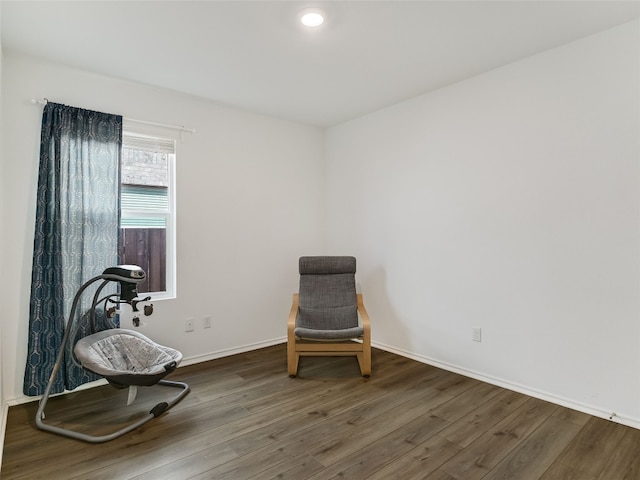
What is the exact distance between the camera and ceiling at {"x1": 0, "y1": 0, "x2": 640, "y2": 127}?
6.79 ft

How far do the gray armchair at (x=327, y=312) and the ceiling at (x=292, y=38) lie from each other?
1724 mm

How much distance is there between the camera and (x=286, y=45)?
8.10 feet

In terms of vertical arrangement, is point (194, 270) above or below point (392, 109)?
below

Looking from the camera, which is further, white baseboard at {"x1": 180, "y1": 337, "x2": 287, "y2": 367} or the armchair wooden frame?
white baseboard at {"x1": 180, "y1": 337, "x2": 287, "y2": 367}

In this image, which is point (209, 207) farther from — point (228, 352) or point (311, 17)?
point (311, 17)

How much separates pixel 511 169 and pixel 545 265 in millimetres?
772

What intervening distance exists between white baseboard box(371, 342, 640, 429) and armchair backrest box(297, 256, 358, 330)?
0.68 metres

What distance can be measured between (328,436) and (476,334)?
1.58 metres

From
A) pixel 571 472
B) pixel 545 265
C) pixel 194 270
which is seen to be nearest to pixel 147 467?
pixel 194 270

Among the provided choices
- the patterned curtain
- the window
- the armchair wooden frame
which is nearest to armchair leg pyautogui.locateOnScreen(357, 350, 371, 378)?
the armchair wooden frame

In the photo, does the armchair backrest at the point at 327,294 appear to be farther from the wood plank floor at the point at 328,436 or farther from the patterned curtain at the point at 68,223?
the patterned curtain at the point at 68,223

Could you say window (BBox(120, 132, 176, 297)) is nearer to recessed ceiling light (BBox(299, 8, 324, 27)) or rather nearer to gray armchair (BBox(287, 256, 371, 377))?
gray armchair (BBox(287, 256, 371, 377))

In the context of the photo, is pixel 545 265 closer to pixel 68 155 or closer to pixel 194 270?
pixel 194 270

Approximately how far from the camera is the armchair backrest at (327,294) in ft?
11.6
